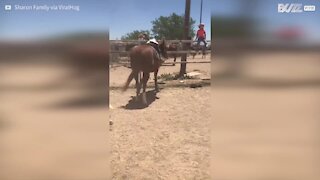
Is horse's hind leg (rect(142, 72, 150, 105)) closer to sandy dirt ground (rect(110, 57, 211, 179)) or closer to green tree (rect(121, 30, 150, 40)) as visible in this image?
sandy dirt ground (rect(110, 57, 211, 179))

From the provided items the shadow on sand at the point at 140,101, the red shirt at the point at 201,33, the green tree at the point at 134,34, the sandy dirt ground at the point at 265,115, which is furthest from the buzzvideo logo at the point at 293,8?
the shadow on sand at the point at 140,101

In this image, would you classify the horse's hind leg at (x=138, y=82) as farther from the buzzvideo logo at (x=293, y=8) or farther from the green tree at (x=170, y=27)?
the buzzvideo logo at (x=293, y=8)

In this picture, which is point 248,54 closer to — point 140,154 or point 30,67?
point 140,154

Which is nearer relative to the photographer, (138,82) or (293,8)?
(293,8)

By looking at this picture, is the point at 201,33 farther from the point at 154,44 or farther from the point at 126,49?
the point at 126,49

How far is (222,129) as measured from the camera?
3604 millimetres

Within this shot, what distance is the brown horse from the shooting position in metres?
3.54

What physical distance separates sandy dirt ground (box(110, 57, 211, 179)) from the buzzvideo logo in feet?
2.15

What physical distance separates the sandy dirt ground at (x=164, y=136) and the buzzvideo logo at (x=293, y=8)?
0.65 meters

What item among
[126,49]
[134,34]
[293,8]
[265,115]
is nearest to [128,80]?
[126,49]

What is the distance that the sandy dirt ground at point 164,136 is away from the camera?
11.7ft

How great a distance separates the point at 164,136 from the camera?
3588mm

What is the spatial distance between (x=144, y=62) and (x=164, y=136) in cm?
53

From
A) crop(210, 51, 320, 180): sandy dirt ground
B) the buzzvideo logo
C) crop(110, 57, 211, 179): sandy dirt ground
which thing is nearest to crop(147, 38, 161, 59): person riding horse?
crop(110, 57, 211, 179): sandy dirt ground
